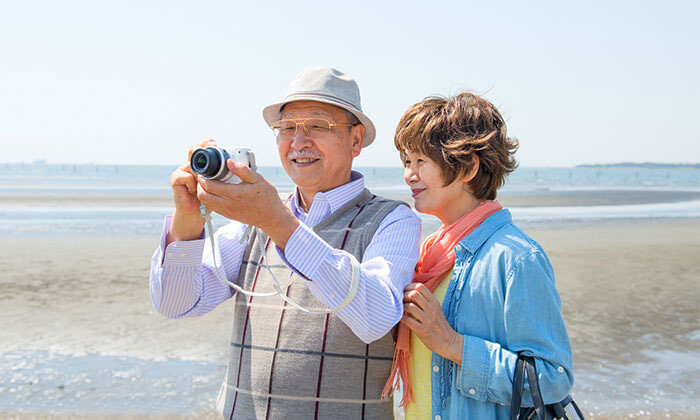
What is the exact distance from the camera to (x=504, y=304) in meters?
1.74

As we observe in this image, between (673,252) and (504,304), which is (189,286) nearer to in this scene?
(504,304)

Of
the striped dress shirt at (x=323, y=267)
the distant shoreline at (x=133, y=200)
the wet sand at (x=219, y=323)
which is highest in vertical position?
the striped dress shirt at (x=323, y=267)

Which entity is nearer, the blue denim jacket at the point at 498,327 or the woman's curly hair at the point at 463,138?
the blue denim jacket at the point at 498,327

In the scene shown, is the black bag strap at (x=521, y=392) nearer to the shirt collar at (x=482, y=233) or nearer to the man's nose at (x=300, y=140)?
the shirt collar at (x=482, y=233)

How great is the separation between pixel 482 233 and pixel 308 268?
0.64 meters

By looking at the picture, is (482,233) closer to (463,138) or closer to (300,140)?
(463,138)

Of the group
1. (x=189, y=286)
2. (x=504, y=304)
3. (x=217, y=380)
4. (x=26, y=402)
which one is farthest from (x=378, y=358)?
(x=26, y=402)

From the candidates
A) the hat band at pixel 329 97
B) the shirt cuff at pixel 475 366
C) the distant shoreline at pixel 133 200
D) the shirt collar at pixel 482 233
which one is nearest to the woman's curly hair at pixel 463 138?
the shirt collar at pixel 482 233

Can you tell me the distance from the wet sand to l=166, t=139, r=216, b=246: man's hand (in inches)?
111

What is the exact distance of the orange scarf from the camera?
74.6 inches

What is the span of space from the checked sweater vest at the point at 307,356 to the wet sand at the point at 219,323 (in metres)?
2.55

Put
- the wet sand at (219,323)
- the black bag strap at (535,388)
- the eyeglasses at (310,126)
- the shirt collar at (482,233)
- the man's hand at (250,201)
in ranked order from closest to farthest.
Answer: the man's hand at (250,201), the black bag strap at (535,388), the shirt collar at (482,233), the eyeglasses at (310,126), the wet sand at (219,323)

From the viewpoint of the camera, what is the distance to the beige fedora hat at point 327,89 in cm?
206

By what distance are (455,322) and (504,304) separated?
16 centimetres
